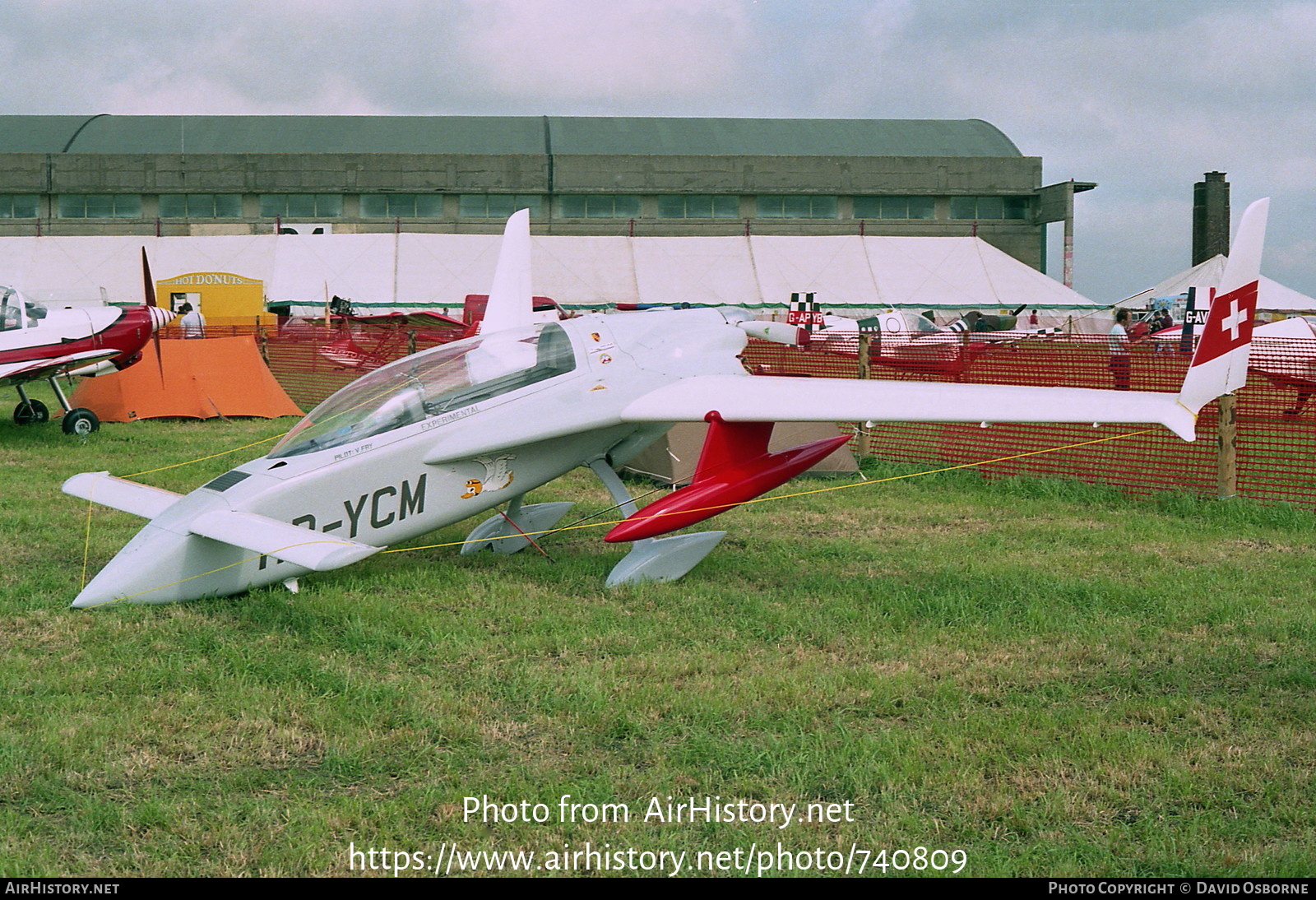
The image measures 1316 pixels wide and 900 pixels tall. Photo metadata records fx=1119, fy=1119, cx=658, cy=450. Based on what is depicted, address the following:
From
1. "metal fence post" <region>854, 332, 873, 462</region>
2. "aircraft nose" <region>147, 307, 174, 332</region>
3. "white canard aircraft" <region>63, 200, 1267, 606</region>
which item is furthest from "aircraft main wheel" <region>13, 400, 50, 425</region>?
"metal fence post" <region>854, 332, 873, 462</region>

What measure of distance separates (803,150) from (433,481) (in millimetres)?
54921

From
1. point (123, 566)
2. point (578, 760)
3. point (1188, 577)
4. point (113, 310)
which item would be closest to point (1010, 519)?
point (1188, 577)

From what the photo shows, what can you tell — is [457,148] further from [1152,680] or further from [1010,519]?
[1152,680]

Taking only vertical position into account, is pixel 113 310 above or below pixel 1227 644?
above

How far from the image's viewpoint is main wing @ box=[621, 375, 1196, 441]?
6125mm

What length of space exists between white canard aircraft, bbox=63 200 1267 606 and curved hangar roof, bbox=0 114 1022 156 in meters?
49.7

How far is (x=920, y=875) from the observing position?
3.41m

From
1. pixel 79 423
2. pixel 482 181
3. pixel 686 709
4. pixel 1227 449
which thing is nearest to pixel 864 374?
pixel 1227 449

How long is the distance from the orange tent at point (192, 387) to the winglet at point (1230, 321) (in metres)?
13.9

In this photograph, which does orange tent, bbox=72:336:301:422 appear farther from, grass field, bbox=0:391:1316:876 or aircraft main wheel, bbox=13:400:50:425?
grass field, bbox=0:391:1316:876

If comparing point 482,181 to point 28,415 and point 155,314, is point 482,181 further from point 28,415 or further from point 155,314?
point 28,415

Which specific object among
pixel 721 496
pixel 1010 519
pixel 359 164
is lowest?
pixel 1010 519

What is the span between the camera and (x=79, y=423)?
14594mm

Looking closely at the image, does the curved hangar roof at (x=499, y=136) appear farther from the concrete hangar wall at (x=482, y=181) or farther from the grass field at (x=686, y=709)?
the grass field at (x=686, y=709)
